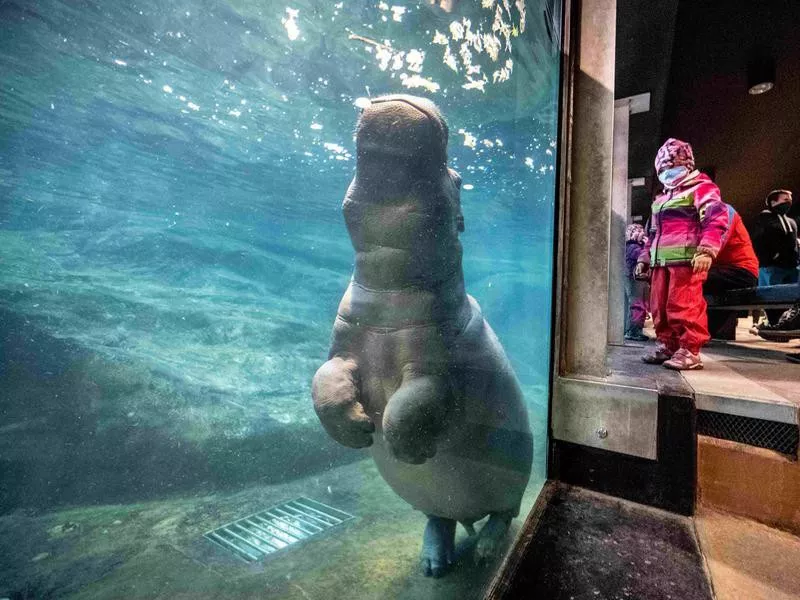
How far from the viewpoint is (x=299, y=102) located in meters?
4.20

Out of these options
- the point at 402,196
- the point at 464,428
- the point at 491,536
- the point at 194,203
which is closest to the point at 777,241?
the point at 491,536

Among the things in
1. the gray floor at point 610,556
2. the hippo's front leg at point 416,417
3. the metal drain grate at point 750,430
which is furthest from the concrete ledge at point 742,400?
the hippo's front leg at point 416,417

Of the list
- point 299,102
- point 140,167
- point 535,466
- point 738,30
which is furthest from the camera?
point 140,167

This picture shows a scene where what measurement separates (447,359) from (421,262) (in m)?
0.48

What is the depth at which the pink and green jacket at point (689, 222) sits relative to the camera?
3416 mm

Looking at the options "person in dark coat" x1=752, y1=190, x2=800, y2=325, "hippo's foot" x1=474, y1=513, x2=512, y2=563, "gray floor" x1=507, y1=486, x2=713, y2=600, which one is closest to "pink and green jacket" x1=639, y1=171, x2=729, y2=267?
"gray floor" x1=507, y1=486, x2=713, y2=600

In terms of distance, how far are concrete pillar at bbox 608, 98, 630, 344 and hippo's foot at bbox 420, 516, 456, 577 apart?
12.9 feet

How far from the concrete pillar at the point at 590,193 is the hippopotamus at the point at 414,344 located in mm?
1323

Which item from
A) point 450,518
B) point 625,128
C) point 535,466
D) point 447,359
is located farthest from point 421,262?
point 625,128

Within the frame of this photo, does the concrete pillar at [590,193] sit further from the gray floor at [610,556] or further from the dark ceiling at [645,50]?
the dark ceiling at [645,50]

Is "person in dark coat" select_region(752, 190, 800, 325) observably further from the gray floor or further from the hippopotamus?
the hippopotamus

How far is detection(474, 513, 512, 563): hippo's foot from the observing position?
220cm

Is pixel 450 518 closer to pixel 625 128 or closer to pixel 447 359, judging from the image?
pixel 447 359

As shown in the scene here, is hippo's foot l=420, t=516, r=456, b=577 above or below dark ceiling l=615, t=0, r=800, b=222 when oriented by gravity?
below
